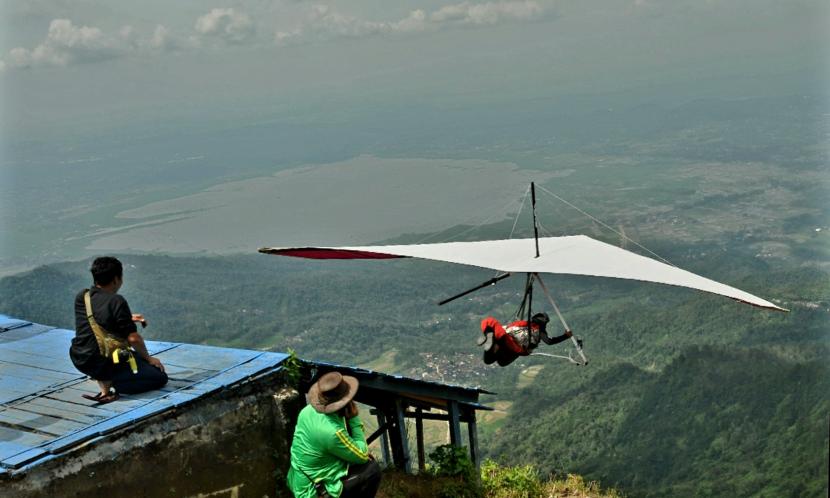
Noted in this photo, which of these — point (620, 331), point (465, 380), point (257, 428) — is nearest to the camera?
point (257, 428)

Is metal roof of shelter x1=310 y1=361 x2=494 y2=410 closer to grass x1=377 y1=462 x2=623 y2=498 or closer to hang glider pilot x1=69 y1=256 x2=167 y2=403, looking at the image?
grass x1=377 y1=462 x2=623 y2=498

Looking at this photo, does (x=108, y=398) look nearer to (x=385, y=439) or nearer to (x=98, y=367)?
(x=98, y=367)

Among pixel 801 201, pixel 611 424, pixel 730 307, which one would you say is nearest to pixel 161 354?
pixel 611 424

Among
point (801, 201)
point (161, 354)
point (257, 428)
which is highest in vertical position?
point (161, 354)

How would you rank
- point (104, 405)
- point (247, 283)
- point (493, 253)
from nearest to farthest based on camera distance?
point (104, 405)
point (493, 253)
point (247, 283)

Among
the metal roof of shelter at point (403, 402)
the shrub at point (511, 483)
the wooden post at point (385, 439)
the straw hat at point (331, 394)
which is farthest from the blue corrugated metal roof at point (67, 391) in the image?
the shrub at point (511, 483)

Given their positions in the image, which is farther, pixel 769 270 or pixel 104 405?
pixel 769 270

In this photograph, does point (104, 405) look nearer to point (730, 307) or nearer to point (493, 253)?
point (493, 253)

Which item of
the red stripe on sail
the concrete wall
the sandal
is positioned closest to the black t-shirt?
the sandal
